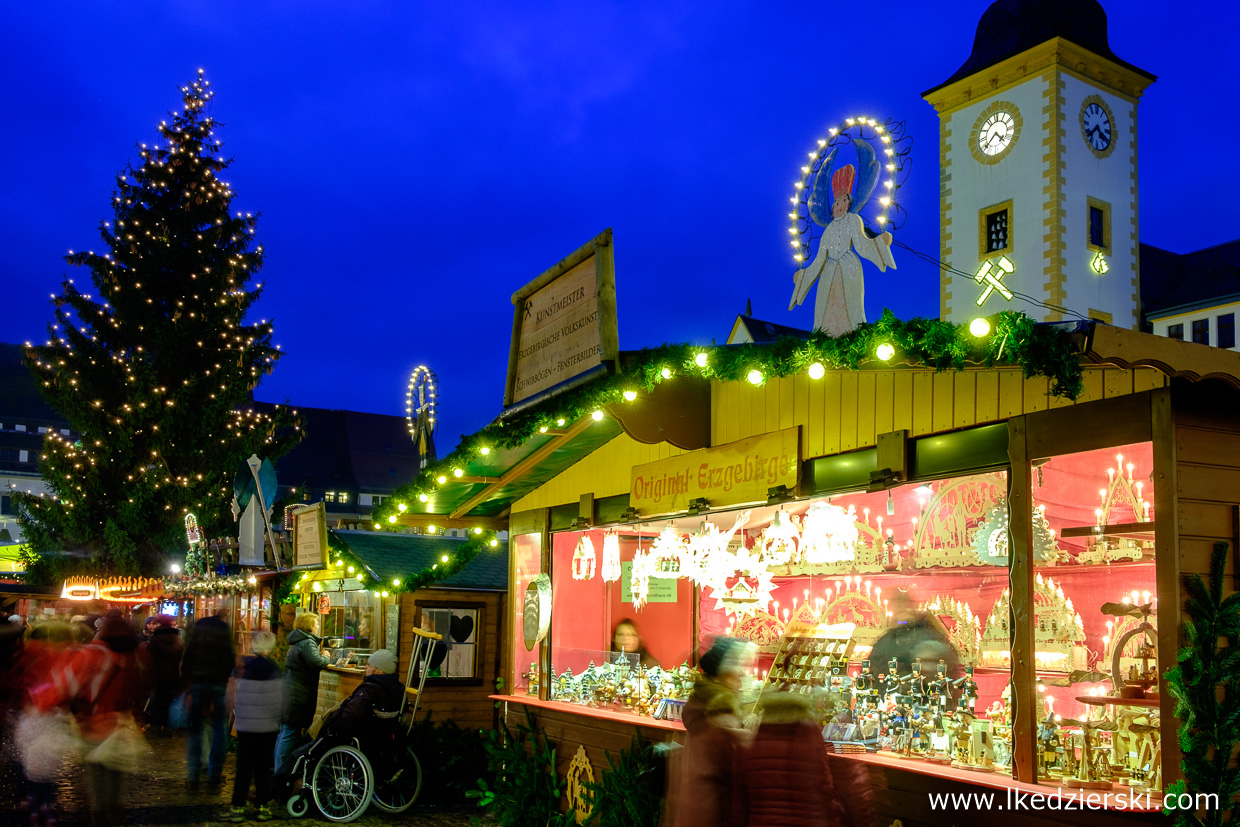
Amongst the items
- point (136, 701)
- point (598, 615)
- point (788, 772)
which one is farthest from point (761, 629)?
point (788, 772)

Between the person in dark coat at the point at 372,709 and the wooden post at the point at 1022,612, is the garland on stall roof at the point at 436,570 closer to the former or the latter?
the person in dark coat at the point at 372,709

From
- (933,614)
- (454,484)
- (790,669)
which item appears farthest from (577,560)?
(933,614)

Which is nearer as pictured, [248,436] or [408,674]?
[408,674]

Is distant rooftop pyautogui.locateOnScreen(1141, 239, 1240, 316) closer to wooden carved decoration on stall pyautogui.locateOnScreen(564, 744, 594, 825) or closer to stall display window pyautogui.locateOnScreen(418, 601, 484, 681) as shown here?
stall display window pyautogui.locateOnScreen(418, 601, 484, 681)

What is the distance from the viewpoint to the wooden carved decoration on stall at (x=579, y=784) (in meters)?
9.03

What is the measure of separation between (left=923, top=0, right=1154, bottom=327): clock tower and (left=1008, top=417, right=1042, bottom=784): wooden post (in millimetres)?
31316

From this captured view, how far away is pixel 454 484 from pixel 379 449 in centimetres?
6372

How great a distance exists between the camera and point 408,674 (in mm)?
12828

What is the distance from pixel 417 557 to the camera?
1384 cm

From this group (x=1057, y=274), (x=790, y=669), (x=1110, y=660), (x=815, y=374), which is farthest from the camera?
(x=1057, y=274)

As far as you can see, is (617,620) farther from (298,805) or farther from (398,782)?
(298,805)

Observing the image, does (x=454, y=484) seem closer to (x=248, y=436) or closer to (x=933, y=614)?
(x=933, y=614)

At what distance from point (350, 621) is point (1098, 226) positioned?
31098 millimetres

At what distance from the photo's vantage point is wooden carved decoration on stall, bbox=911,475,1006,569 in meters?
7.66
